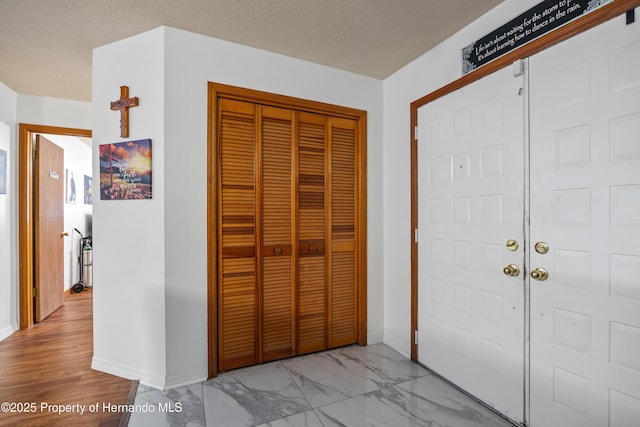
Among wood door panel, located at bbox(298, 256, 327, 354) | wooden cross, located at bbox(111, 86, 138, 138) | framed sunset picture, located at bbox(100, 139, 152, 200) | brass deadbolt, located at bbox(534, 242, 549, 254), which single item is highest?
wooden cross, located at bbox(111, 86, 138, 138)

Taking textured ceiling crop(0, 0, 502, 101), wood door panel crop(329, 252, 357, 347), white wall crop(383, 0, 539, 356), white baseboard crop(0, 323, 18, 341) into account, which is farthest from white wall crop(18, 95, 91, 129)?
white wall crop(383, 0, 539, 356)

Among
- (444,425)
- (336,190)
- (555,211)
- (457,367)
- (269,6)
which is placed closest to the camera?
(555,211)

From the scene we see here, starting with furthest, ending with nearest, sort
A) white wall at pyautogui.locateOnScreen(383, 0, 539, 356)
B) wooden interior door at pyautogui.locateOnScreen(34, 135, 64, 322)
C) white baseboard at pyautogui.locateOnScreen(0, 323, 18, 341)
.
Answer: wooden interior door at pyautogui.locateOnScreen(34, 135, 64, 322) → white baseboard at pyautogui.locateOnScreen(0, 323, 18, 341) → white wall at pyautogui.locateOnScreen(383, 0, 539, 356)

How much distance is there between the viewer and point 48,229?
12.1 ft

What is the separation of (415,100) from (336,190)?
3.18 ft

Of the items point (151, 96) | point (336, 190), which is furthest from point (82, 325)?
point (336, 190)

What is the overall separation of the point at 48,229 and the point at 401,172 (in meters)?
3.92

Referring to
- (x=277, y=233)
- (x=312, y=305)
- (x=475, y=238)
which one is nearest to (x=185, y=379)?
(x=312, y=305)

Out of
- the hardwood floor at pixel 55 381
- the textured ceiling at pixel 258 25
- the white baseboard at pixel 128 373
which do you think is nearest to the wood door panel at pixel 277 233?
the textured ceiling at pixel 258 25

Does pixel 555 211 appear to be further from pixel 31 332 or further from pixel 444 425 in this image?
pixel 31 332

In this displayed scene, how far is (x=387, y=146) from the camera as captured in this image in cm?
295

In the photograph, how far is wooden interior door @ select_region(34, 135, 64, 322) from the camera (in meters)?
3.46

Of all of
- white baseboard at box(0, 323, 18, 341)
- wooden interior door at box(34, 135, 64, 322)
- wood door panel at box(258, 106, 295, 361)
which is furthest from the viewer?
wooden interior door at box(34, 135, 64, 322)

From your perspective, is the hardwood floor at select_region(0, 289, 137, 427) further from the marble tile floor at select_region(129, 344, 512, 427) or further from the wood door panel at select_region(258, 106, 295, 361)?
the wood door panel at select_region(258, 106, 295, 361)
